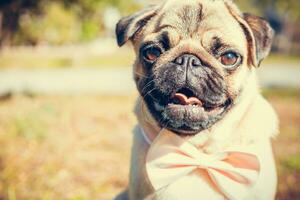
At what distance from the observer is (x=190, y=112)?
259cm

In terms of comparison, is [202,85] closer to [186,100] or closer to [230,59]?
[186,100]

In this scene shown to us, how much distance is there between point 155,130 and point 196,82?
506mm

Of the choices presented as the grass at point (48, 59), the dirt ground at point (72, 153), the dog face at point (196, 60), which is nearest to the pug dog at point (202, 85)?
the dog face at point (196, 60)

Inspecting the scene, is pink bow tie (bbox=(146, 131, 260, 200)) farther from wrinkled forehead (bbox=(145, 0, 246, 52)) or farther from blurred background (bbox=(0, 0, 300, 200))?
blurred background (bbox=(0, 0, 300, 200))

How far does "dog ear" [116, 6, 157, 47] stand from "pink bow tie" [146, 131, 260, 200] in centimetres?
72

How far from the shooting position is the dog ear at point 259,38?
275 cm

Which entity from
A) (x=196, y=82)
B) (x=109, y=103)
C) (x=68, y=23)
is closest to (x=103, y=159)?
(x=196, y=82)

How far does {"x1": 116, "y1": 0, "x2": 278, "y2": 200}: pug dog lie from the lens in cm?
265

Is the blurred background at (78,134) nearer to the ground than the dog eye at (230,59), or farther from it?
nearer to the ground

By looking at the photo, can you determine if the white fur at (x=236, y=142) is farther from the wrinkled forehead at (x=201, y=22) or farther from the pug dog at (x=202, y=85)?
the wrinkled forehead at (x=201, y=22)

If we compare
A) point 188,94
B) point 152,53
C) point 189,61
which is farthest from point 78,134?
point 189,61

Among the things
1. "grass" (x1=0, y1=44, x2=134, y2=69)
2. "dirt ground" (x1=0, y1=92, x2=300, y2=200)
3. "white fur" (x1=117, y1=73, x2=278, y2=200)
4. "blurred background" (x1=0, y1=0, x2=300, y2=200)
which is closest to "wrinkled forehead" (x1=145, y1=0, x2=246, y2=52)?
"white fur" (x1=117, y1=73, x2=278, y2=200)

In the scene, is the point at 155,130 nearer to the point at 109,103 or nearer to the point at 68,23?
the point at 109,103

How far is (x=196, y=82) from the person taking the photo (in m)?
2.63
